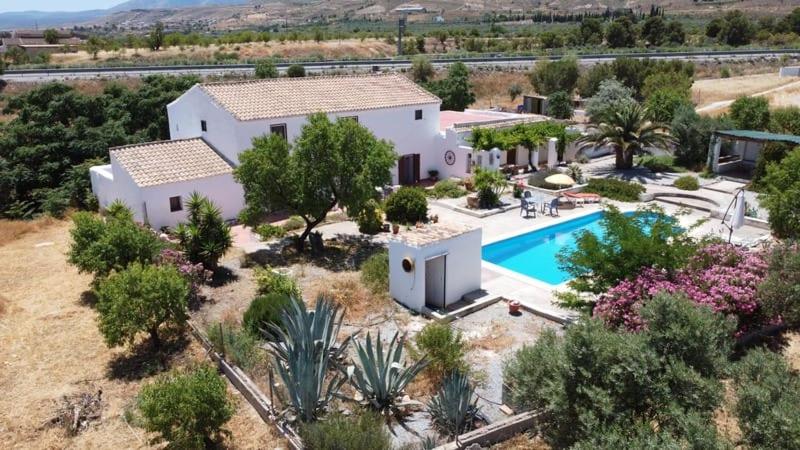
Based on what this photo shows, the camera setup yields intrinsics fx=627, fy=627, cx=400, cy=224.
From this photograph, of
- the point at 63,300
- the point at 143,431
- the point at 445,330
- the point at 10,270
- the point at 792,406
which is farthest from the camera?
the point at 10,270

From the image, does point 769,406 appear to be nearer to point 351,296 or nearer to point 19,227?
point 351,296

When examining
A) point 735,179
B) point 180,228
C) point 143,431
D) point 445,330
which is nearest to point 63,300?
point 180,228

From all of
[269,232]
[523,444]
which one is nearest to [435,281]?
[523,444]

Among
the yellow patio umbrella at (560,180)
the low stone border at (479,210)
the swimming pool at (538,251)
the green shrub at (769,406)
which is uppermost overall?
the green shrub at (769,406)

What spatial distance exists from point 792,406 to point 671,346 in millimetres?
1934

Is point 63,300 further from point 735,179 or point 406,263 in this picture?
point 735,179

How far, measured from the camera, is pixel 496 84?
225 feet

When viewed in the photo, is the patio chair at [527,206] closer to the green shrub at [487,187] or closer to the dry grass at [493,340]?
the green shrub at [487,187]

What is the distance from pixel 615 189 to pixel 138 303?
22289 millimetres

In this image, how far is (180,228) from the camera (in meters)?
19.1

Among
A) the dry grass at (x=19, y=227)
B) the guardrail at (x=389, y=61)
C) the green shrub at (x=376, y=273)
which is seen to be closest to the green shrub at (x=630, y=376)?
the green shrub at (x=376, y=273)

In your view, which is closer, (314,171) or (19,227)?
(314,171)

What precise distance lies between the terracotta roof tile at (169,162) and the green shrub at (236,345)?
11.5 meters

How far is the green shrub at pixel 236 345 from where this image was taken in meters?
13.8
